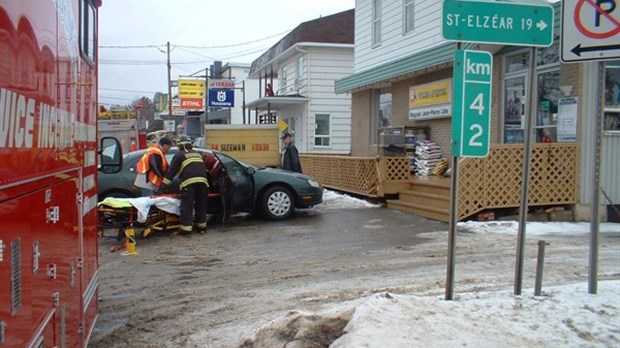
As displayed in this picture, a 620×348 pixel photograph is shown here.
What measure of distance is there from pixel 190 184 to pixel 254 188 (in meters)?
1.85

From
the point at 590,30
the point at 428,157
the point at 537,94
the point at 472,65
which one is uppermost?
the point at 537,94

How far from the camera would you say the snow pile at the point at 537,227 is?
10227mm

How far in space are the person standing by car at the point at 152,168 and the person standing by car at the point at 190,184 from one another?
0.40 m

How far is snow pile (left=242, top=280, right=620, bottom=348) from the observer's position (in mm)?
3951

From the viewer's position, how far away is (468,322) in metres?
4.29

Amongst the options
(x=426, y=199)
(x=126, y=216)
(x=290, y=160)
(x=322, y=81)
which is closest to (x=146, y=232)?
(x=126, y=216)

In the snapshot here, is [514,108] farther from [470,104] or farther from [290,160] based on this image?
[470,104]

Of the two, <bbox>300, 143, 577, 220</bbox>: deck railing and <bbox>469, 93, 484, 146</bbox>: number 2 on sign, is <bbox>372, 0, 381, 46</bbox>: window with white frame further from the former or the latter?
<bbox>469, 93, 484, 146</bbox>: number 2 on sign

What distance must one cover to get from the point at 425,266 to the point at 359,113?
1342cm

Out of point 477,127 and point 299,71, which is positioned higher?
point 299,71

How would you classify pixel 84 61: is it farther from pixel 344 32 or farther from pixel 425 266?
pixel 344 32

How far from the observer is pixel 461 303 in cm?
474

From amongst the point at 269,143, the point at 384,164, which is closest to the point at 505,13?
the point at 384,164

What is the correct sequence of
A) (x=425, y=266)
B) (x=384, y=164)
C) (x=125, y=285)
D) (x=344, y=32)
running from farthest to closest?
(x=344, y=32) → (x=384, y=164) → (x=425, y=266) → (x=125, y=285)
